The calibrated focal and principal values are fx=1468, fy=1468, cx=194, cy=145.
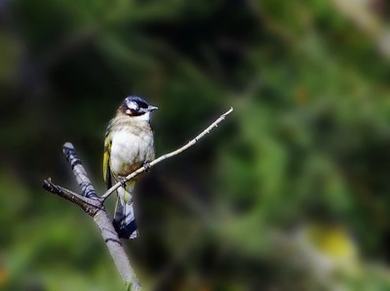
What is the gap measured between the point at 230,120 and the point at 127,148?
6.85 ft

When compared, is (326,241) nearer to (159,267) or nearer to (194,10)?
(159,267)

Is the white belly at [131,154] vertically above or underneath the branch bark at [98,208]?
above

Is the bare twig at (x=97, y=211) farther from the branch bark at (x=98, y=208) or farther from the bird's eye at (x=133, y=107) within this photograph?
the bird's eye at (x=133, y=107)

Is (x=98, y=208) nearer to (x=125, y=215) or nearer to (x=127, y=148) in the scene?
(x=125, y=215)

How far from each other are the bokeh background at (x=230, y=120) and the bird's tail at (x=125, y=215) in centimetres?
181

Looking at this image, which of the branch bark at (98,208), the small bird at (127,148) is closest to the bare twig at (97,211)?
the branch bark at (98,208)

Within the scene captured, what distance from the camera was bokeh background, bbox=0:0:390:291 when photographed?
12.6ft

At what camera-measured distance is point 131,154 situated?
6.18 feet

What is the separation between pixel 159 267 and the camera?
12.8ft

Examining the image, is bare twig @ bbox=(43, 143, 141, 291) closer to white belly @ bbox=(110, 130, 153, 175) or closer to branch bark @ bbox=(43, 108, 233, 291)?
branch bark @ bbox=(43, 108, 233, 291)

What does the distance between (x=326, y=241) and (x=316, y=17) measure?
0.64 metres

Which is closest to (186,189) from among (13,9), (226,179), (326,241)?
(226,179)

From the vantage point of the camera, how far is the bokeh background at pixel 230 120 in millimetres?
3850

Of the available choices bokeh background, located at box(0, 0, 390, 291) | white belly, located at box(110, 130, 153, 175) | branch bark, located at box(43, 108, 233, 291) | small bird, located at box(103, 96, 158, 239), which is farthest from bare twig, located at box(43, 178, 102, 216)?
bokeh background, located at box(0, 0, 390, 291)
